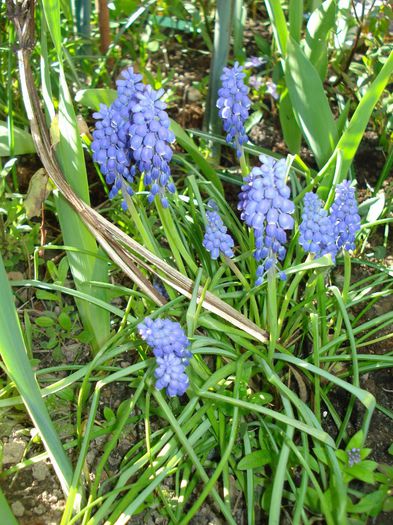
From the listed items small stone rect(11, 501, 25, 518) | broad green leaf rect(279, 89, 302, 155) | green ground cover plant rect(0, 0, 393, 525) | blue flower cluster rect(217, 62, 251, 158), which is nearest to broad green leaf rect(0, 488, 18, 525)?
green ground cover plant rect(0, 0, 393, 525)

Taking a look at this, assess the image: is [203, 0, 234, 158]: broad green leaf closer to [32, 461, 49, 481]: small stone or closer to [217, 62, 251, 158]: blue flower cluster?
[217, 62, 251, 158]: blue flower cluster

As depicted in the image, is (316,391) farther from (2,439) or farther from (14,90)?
(14,90)

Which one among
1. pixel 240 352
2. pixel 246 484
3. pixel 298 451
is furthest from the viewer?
pixel 240 352

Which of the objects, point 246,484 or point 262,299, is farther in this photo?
point 262,299

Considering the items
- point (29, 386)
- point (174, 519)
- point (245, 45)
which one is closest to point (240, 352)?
point (174, 519)

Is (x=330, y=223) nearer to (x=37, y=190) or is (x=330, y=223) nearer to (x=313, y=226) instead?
(x=313, y=226)

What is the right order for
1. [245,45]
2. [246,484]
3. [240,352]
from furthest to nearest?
[245,45] < [240,352] < [246,484]

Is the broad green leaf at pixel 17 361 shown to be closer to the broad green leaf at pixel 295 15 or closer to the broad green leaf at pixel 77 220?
the broad green leaf at pixel 77 220

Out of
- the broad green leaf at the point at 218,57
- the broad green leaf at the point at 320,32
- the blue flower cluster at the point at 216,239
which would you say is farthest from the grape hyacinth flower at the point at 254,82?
the blue flower cluster at the point at 216,239
